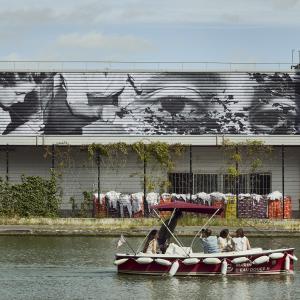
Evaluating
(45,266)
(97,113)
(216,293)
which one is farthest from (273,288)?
(97,113)

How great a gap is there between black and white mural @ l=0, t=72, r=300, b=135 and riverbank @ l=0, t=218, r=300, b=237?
7666mm

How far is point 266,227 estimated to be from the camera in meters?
43.3

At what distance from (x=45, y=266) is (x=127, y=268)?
2.87 metres

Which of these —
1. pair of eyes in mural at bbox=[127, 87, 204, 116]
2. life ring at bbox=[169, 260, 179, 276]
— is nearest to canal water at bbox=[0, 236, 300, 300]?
life ring at bbox=[169, 260, 179, 276]

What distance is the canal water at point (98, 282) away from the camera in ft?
85.4

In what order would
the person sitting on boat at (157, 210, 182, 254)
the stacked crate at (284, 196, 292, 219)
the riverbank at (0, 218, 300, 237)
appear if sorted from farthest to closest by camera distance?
1. the stacked crate at (284, 196, 292, 219)
2. the riverbank at (0, 218, 300, 237)
3. the person sitting on boat at (157, 210, 182, 254)

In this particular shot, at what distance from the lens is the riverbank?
41875 millimetres

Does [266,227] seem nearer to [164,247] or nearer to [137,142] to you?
[137,142]

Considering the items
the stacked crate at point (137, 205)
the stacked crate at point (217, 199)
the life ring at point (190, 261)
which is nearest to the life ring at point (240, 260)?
the life ring at point (190, 261)

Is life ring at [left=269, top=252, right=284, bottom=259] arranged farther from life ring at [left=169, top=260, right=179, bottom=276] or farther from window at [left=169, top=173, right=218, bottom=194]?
window at [left=169, top=173, right=218, bottom=194]

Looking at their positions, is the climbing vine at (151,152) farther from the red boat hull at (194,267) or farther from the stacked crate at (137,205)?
the red boat hull at (194,267)

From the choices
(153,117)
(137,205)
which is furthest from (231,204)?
(153,117)

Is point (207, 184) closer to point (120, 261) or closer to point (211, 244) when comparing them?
point (211, 244)

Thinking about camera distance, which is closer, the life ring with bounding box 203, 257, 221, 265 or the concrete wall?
the life ring with bounding box 203, 257, 221, 265
